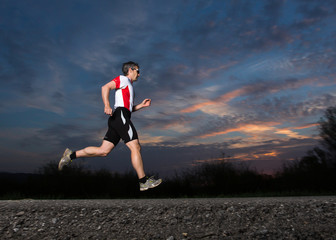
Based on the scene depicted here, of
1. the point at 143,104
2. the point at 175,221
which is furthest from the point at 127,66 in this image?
the point at 175,221

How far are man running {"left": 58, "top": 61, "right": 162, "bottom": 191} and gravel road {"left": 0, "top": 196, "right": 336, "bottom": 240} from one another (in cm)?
129

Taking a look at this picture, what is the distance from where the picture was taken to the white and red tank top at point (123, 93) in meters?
5.07

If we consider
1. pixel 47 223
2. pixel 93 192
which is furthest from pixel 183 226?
pixel 93 192

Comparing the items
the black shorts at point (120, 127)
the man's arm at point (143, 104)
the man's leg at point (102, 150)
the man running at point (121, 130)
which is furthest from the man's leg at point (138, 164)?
the man's arm at point (143, 104)

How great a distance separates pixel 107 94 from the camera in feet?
A: 16.1

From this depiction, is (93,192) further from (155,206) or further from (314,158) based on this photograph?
(314,158)

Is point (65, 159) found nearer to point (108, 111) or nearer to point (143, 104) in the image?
point (108, 111)

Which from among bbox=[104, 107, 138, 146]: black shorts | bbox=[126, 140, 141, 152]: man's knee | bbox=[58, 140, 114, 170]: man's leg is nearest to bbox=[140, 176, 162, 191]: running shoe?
bbox=[126, 140, 141, 152]: man's knee

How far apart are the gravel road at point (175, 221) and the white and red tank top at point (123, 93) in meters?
1.98

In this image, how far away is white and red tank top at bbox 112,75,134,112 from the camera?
507cm

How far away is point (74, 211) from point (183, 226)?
1.37m

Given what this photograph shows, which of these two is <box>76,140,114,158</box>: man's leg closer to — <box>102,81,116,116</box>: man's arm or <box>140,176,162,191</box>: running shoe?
<box>102,81,116,116</box>: man's arm

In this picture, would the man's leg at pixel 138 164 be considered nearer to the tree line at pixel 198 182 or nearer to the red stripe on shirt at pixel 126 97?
the red stripe on shirt at pixel 126 97

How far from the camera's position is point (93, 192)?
961 cm
